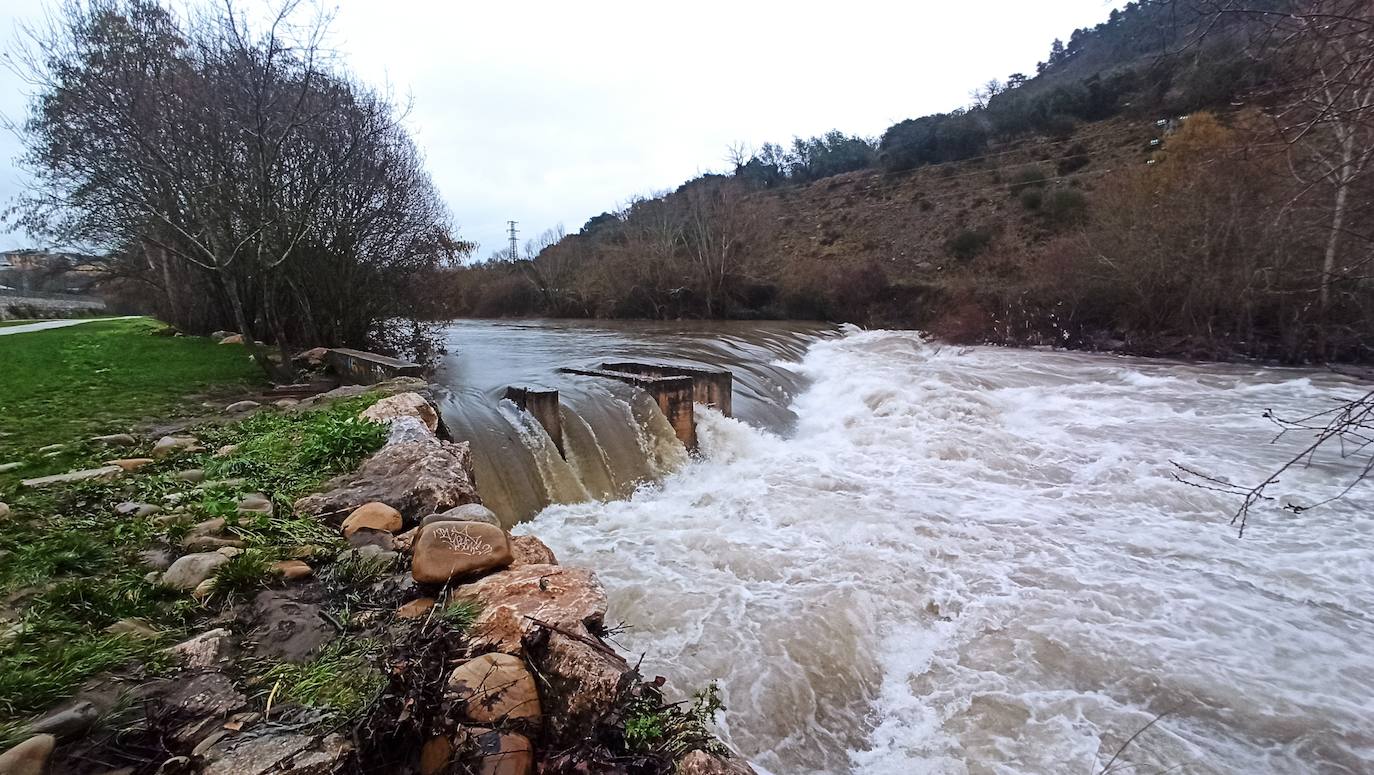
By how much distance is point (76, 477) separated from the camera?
13.5 feet

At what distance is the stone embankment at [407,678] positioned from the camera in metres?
1.84

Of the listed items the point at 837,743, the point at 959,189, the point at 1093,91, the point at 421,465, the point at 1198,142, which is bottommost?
the point at 837,743

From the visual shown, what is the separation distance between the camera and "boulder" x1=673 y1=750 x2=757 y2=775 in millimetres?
1960

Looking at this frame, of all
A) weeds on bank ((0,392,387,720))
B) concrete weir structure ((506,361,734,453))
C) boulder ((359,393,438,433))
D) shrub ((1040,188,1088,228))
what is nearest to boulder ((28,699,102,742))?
weeds on bank ((0,392,387,720))

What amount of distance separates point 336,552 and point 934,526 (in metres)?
5.40

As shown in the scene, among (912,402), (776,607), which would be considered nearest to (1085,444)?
(912,402)

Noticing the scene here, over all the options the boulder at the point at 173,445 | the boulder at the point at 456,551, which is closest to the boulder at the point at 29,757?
the boulder at the point at 456,551

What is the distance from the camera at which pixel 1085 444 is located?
28.4ft

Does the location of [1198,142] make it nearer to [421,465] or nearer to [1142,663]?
[1142,663]

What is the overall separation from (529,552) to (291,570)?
3.81 ft

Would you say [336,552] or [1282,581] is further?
[1282,581]

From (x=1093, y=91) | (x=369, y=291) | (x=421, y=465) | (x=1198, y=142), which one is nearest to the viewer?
(x=421, y=465)

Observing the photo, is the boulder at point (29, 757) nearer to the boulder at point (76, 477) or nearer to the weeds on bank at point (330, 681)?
the weeds on bank at point (330, 681)

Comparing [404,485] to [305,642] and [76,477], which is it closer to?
[305,642]
